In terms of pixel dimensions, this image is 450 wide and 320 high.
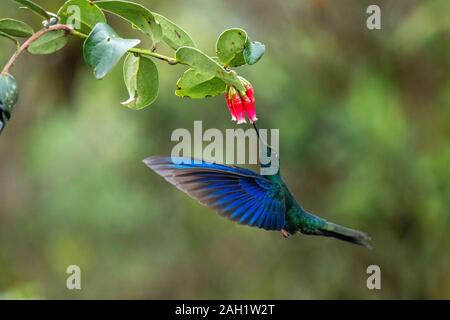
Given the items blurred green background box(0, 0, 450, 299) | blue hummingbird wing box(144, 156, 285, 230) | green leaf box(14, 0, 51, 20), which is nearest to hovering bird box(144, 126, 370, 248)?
blue hummingbird wing box(144, 156, 285, 230)

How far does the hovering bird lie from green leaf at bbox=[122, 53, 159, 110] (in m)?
0.08

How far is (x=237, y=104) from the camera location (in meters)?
0.99

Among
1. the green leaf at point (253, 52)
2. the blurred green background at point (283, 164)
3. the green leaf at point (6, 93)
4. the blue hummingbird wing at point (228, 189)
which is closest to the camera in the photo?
the green leaf at point (6, 93)

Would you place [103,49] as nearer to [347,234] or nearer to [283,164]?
[347,234]

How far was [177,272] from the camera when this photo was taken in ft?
12.5

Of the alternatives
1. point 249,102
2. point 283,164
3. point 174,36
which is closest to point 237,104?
point 249,102

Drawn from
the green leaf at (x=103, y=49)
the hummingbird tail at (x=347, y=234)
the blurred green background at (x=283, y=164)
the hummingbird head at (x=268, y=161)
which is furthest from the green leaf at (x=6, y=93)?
the blurred green background at (x=283, y=164)

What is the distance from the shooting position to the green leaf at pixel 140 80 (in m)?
1.01

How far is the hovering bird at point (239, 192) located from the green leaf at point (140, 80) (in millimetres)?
81

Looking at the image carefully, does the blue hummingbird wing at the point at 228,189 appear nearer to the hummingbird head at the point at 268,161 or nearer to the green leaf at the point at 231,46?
the hummingbird head at the point at 268,161

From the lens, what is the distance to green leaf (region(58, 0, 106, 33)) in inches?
37.4

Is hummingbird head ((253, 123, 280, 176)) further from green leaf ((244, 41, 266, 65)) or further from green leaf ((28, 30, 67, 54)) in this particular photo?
green leaf ((28, 30, 67, 54))
